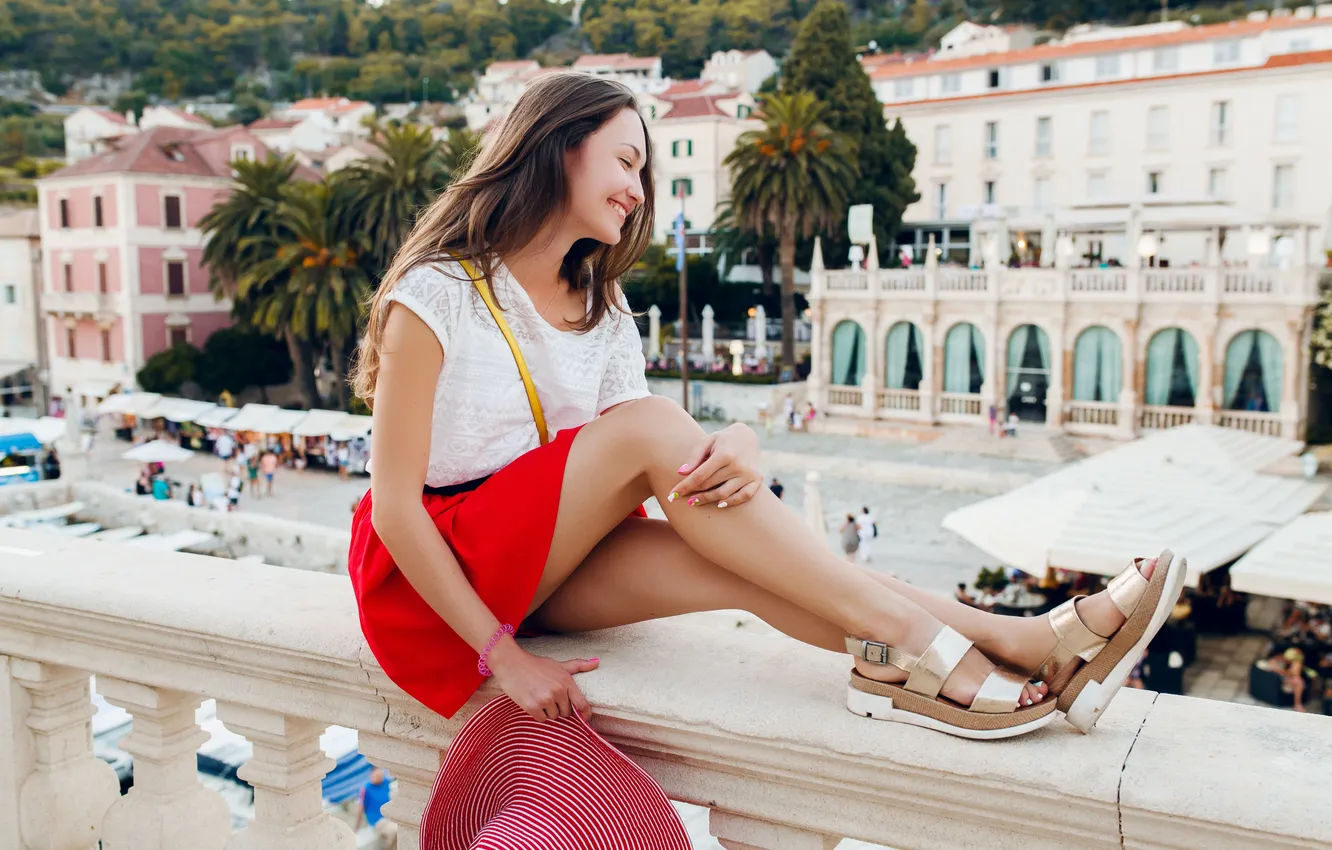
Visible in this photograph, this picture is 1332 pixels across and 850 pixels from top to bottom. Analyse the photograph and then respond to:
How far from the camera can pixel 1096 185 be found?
137 feet

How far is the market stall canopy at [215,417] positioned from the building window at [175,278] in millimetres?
10542

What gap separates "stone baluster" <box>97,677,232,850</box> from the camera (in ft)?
8.03

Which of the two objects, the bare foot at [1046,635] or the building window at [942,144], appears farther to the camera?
the building window at [942,144]

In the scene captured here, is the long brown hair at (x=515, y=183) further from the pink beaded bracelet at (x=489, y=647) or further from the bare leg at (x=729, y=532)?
the pink beaded bracelet at (x=489, y=647)

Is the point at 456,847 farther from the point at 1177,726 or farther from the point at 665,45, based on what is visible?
the point at 665,45

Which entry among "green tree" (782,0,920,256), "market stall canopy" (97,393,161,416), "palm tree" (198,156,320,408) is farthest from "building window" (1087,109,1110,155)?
"market stall canopy" (97,393,161,416)

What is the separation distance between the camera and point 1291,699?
36.9ft

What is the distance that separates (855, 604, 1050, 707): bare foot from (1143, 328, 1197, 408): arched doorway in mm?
29562

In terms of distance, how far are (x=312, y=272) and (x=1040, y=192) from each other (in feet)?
91.0

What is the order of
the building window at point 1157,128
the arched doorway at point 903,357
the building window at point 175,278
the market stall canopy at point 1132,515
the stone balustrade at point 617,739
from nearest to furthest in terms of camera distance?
the stone balustrade at point 617,739, the market stall canopy at point 1132,515, the arched doorway at point 903,357, the building window at point 175,278, the building window at point 1157,128

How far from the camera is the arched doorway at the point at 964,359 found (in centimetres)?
3142

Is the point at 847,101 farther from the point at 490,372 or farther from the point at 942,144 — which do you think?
the point at 490,372

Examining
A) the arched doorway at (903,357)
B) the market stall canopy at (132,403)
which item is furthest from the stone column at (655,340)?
the market stall canopy at (132,403)

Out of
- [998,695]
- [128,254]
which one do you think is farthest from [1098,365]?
[128,254]
